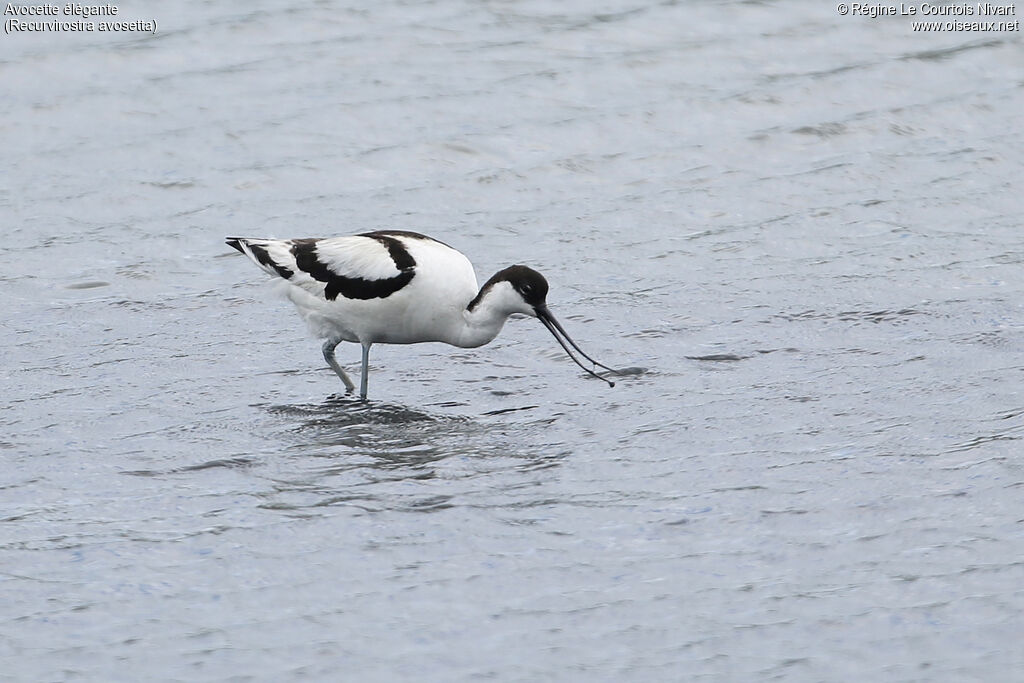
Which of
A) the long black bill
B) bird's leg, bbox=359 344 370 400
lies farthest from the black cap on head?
bird's leg, bbox=359 344 370 400

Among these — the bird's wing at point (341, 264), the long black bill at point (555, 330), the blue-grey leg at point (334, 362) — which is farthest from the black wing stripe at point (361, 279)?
the long black bill at point (555, 330)

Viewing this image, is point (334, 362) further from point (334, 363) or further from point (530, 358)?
point (530, 358)

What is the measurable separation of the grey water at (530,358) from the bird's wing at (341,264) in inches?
23.0

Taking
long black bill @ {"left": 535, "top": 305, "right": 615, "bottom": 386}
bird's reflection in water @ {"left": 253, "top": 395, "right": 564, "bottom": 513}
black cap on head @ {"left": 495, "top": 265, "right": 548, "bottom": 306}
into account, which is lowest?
bird's reflection in water @ {"left": 253, "top": 395, "right": 564, "bottom": 513}

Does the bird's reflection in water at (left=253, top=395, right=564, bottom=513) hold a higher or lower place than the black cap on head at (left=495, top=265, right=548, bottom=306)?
lower

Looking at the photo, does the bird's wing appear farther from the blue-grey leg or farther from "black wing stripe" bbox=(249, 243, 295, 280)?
Result: the blue-grey leg

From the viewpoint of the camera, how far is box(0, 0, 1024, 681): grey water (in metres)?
6.52

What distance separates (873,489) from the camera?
7.65 meters

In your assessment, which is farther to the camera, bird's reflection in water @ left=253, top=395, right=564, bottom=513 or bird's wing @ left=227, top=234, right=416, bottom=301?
bird's wing @ left=227, top=234, right=416, bottom=301

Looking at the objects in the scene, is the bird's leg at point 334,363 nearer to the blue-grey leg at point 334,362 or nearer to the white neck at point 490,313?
the blue-grey leg at point 334,362

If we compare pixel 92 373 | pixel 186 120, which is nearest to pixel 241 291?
pixel 92 373

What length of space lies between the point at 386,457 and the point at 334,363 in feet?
4.75

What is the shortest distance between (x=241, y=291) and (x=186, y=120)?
11.5 ft

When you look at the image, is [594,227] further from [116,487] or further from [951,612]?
[951,612]
